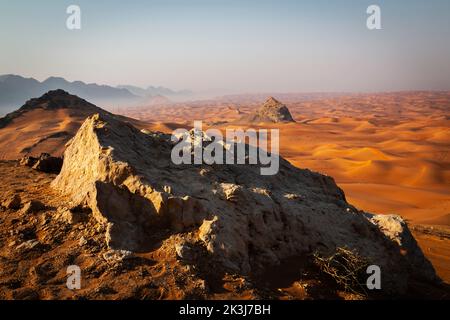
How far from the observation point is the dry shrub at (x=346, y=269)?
12.8 feet

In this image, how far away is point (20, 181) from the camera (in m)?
6.25

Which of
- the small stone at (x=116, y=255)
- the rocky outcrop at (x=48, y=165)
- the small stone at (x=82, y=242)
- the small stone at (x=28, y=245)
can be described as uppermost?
the rocky outcrop at (x=48, y=165)

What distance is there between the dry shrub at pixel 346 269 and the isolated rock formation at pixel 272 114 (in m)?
40.2

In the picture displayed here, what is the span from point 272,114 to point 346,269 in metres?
41.9

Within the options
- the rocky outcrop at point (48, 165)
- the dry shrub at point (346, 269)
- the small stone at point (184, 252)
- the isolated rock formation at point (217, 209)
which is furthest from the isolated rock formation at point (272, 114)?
the small stone at point (184, 252)

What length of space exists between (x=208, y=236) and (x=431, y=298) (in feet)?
10.2

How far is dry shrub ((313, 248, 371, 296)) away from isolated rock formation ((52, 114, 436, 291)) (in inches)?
11.6

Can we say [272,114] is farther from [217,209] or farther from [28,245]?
[28,245]

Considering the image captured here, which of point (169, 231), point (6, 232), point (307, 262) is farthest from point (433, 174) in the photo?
point (6, 232)

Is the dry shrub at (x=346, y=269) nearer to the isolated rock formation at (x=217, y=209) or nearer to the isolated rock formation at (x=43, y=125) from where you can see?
the isolated rock formation at (x=217, y=209)

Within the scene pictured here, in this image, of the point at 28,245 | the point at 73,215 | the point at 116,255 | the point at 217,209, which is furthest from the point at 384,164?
the point at 28,245

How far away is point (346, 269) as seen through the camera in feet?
12.9

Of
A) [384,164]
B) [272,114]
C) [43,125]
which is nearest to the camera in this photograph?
[384,164]
